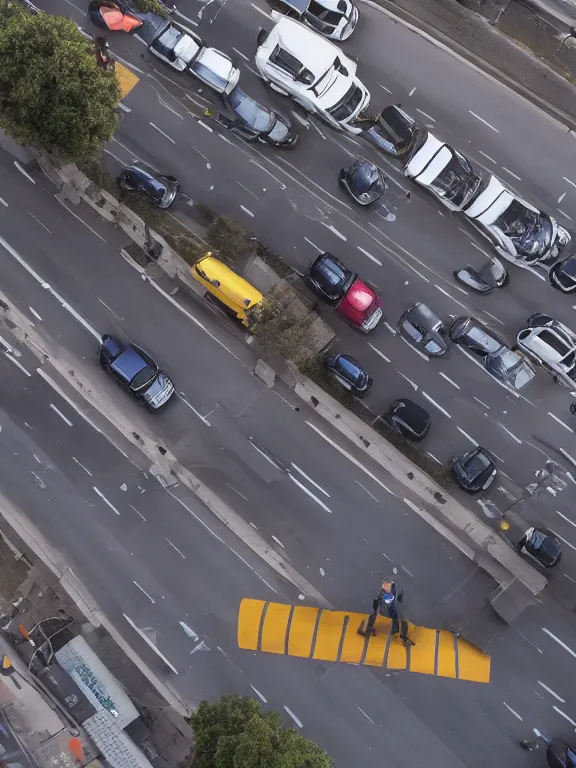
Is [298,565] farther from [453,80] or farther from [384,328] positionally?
[453,80]

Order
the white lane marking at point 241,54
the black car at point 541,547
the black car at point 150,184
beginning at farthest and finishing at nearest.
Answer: the white lane marking at point 241,54
the black car at point 150,184
the black car at point 541,547

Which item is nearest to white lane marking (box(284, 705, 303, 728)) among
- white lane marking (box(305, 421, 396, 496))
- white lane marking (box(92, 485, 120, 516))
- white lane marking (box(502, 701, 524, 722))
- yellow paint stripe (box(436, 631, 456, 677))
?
yellow paint stripe (box(436, 631, 456, 677))

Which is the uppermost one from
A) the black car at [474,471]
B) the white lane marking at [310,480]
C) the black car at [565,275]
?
the black car at [565,275]

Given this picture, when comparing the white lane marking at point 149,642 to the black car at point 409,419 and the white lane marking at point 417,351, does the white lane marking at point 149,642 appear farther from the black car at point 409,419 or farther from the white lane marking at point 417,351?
the white lane marking at point 417,351

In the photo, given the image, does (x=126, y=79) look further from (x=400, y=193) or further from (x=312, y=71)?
(x=400, y=193)

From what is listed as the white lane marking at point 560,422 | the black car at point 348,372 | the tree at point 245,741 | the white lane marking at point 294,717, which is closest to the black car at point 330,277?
the black car at point 348,372

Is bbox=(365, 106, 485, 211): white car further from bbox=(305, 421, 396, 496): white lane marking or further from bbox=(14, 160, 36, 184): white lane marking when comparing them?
bbox=(14, 160, 36, 184): white lane marking
